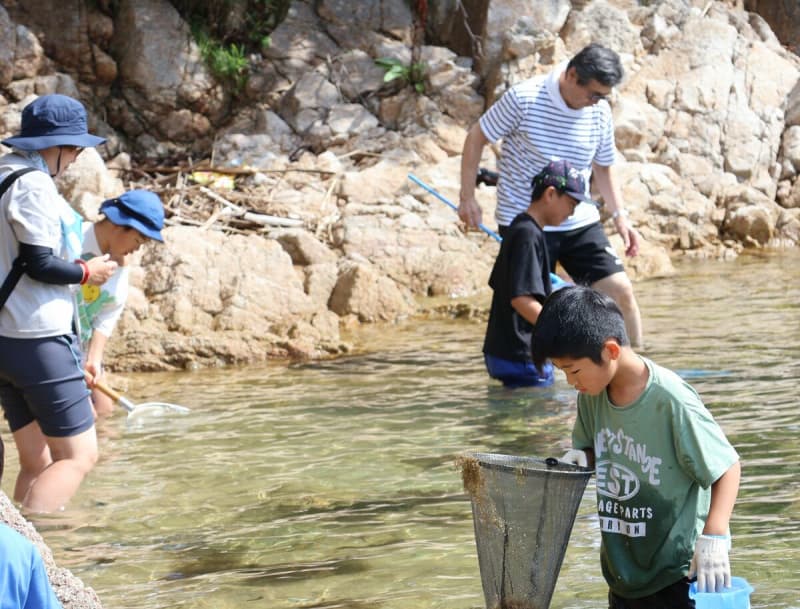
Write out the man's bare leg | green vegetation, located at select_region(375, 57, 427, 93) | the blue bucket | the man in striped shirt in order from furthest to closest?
green vegetation, located at select_region(375, 57, 427, 93)
the man's bare leg
the man in striped shirt
the blue bucket

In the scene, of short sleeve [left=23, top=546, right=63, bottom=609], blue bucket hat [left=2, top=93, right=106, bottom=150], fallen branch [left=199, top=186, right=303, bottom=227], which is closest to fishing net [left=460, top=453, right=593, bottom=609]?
short sleeve [left=23, top=546, right=63, bottom=609]

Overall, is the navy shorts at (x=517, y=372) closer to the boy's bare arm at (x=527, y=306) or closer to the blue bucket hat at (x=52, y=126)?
the boy's bare arm at (x=527, y=306)

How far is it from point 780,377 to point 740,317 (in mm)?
2610

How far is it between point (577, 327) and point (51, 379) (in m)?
2.48

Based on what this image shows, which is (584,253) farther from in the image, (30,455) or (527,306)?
(30,455)

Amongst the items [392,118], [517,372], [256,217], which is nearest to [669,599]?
[517,372]

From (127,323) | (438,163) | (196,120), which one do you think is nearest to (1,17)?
(196,120)

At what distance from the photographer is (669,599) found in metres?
3.30

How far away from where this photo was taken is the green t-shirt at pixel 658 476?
3.20m

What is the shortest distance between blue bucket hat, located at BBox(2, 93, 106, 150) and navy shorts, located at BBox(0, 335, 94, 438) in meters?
0.76

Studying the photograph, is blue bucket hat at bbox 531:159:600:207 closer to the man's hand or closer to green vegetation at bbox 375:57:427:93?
the man's hand

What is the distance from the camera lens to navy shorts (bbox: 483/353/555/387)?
6785 millimetres

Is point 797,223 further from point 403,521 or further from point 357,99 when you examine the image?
point 403,521

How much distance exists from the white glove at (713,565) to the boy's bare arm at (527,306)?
124 inches
